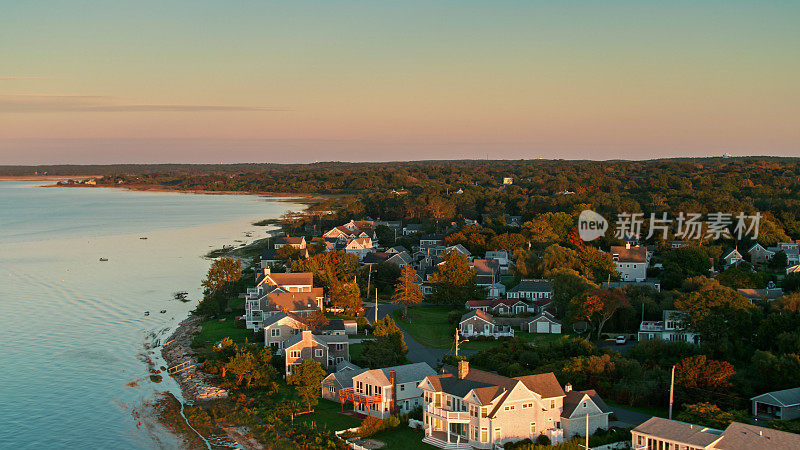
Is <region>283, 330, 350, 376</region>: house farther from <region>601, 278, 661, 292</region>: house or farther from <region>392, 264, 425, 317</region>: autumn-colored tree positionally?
<region>601, 278, 661, 292</region>: house

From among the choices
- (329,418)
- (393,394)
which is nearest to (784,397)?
(393,394)

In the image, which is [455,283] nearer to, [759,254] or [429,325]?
[429,325]

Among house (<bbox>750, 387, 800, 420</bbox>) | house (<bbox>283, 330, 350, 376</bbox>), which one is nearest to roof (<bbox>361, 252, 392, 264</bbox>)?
house (<bbox>283, 330, 350, 376</bbox>)

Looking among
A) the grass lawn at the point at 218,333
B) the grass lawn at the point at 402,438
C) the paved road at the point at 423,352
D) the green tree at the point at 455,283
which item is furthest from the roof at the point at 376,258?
the grass lawn at the point at 402,438

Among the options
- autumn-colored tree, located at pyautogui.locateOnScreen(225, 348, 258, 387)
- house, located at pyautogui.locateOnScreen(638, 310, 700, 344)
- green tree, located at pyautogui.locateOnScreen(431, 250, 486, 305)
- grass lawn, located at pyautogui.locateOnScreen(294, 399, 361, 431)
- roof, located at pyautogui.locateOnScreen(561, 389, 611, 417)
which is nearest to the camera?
roof, located at pyautogui.locateOnScreen(561, 389, 611, 417)

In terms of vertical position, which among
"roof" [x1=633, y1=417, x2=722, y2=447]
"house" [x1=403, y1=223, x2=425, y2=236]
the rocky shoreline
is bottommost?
the rocky shoreline

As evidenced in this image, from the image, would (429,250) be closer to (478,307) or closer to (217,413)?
(478,307)
